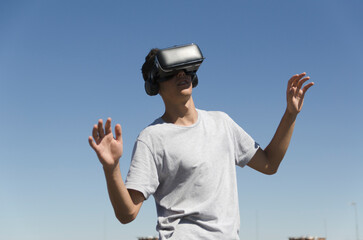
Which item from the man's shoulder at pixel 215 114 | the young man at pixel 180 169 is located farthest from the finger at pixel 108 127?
the man's shoulder at pixel 215 114

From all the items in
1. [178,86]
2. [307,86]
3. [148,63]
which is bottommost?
[178,86]

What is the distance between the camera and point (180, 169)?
4160 mm

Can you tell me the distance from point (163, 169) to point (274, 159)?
127cm

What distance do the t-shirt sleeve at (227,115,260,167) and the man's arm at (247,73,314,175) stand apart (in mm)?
99

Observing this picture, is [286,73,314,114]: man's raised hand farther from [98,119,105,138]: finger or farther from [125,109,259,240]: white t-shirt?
[98,119,105,138]: finger

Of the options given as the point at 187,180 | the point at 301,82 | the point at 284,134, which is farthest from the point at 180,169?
the point at 301,82

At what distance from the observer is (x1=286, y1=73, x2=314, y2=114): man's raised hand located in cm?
482

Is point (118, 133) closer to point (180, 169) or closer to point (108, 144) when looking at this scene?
point (108, 144)

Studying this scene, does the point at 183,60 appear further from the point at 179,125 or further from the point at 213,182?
the point at 213,182

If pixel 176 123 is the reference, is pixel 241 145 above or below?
below

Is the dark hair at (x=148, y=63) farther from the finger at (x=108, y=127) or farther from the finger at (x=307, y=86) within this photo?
the finger at (x=307, y=86)

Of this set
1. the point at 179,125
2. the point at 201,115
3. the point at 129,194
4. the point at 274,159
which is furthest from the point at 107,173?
the point at 274,159

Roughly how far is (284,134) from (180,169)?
128cm

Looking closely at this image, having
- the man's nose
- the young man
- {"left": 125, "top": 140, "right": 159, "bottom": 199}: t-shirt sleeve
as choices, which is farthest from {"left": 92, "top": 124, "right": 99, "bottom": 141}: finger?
the man's nose
